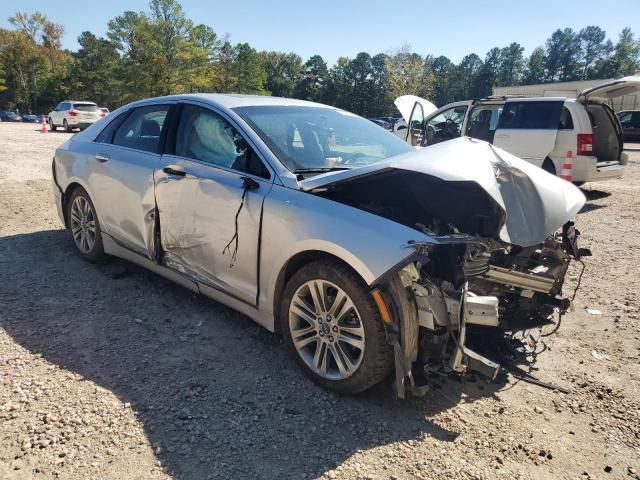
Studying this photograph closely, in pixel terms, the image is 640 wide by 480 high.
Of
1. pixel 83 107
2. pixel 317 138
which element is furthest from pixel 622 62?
pixel 317 138

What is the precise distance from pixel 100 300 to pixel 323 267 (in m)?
2.34

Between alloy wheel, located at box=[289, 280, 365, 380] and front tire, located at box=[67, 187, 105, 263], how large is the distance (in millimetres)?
2700

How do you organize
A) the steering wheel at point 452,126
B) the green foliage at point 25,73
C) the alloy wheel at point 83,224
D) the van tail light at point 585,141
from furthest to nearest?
the green foliage at point 25,73
the steering wheel at point 452,126
the van tail light at point 585,141
the alloy wheel at point 83,224

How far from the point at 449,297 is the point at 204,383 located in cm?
159

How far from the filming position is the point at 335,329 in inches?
108

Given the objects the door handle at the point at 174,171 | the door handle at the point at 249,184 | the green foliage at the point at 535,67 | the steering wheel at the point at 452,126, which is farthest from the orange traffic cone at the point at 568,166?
the green foliage at the point at 535,67

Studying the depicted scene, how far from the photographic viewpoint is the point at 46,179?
928cm

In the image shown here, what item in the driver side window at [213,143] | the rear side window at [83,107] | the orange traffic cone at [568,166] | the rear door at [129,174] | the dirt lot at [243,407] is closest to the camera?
the dirt lot at [243,407]

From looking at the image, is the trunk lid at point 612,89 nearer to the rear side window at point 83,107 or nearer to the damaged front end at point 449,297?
the damaged front end at point 449,297

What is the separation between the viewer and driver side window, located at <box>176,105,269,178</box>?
3.26 m

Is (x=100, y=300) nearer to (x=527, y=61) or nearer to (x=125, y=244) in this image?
(x=125, y=244)

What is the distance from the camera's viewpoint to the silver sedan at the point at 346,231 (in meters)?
2.50

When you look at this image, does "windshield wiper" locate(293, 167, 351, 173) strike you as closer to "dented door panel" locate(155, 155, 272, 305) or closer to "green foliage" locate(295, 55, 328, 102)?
"dented door panel" locate(155, 155, 272, 305)

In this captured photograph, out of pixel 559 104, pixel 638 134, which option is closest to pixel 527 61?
pixel 638 134
